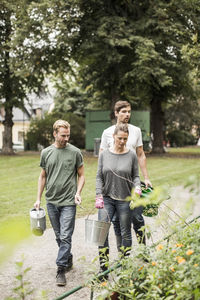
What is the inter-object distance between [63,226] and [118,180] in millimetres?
842

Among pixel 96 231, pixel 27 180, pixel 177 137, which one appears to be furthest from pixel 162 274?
pixel 177 137

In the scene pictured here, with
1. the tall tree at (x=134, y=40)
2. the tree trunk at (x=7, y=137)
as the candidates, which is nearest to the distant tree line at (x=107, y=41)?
the tall tree at (x=134, y=40)

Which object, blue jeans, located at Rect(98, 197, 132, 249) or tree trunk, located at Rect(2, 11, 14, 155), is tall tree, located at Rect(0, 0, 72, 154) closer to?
tree trunk, located at Rect(2, 11, 14, 155)

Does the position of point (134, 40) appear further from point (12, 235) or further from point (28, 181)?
point (12, 235)

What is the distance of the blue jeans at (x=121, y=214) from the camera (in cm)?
445

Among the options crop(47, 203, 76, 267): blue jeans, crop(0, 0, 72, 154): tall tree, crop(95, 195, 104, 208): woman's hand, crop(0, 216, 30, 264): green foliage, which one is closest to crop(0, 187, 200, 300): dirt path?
crop(47, 203, 76, 267): blue jeans

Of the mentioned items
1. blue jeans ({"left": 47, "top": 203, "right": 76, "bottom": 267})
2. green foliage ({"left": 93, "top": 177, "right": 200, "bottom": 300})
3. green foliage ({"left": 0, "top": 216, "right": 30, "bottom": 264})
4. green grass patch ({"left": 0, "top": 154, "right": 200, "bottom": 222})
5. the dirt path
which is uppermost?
green foliage ({"left": 0, "top": 216, "right": 30, "bottom": 264})

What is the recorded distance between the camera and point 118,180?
4.43 m

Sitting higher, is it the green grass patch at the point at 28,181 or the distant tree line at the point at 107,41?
the distant tree line at the point at 107,41

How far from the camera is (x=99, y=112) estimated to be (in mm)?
27578

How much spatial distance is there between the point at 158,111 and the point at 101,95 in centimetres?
394

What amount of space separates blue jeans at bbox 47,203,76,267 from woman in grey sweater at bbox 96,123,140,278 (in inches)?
15.5

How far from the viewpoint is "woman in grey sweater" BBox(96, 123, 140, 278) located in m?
4.40

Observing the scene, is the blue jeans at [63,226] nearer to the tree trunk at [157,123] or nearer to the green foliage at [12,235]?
the green foliage at [12,235]
